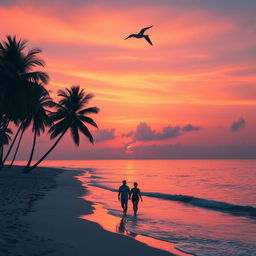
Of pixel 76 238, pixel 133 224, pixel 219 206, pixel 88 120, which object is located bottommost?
pixel 219 206

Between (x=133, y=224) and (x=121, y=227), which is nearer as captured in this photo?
(x=121, y=227)

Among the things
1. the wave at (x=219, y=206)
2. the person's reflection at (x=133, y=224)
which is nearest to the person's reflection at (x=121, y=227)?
the person's reflection at (x=133, y=224)

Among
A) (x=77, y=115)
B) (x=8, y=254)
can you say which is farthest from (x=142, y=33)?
(x=77, y=115)

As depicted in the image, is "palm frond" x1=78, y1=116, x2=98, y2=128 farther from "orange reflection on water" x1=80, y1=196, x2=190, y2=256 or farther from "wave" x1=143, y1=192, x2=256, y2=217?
"orange reflection on water" x1=80, y1=196, x2=190, y2=256

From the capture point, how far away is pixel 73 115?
139ft

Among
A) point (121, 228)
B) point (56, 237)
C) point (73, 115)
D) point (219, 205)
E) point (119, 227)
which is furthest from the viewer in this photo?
point (73, 115)

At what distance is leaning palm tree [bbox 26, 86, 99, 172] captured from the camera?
41.7m

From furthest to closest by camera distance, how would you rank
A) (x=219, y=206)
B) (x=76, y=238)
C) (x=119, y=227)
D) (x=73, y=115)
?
(x=73, y=115)
(x=219, y=206)
(x=119, y=227)
(x=76, y=238)

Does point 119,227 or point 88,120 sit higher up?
point 88,120

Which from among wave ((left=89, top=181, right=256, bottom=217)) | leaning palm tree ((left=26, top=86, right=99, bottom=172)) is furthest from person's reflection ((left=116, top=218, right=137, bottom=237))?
leaning palm tree ((left=26, top=86, right=99, bottom=172))

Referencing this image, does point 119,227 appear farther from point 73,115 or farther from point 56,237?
point 73,115

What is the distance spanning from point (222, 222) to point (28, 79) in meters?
21.3

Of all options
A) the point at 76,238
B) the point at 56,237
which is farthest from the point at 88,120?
the point at 56,237

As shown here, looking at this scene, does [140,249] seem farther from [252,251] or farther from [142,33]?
[142,33]
